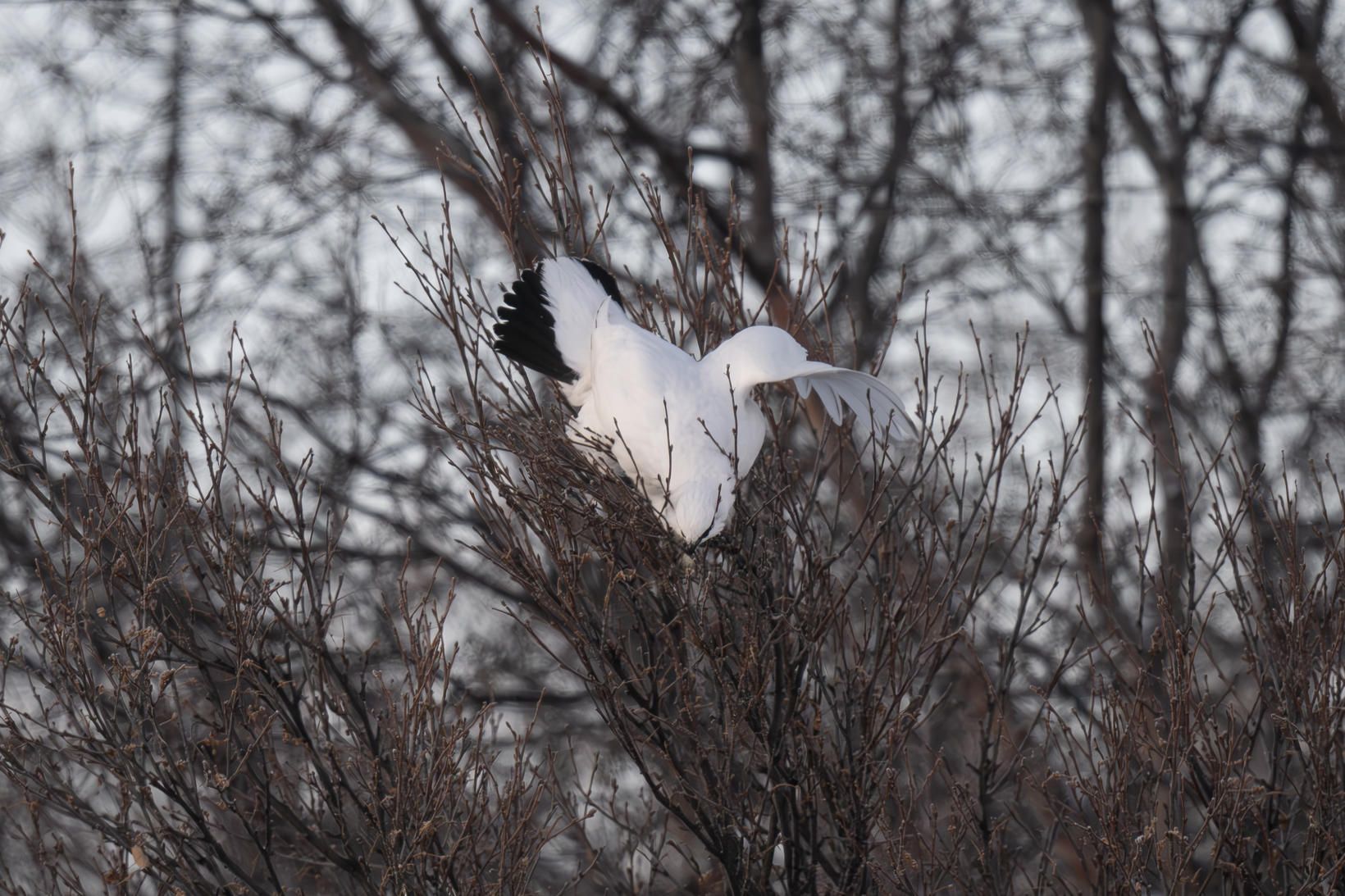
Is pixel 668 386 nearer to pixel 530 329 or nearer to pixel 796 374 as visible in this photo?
pixel 796 374

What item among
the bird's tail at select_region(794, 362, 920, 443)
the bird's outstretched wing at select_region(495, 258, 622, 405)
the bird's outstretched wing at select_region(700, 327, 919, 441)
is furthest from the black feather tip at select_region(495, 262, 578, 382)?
the bird's tail at select_region(794, 362, 920, 443)

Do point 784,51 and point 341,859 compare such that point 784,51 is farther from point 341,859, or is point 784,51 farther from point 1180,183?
point 341,859

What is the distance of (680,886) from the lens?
541 centimetres

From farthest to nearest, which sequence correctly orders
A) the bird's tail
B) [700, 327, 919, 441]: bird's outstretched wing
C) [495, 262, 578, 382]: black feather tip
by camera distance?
[495, 262, 578, 382]: black feather tip → the bird's tail → [700, 327, 919, 441]: bird's outstretched wing

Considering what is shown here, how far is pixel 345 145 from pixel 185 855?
8.15 meters

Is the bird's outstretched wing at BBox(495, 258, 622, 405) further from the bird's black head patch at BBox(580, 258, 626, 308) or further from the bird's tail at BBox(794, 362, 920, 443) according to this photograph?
the bird's tail at BBox(794, 362, 920, 443)

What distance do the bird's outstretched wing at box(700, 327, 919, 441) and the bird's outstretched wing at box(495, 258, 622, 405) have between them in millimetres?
361

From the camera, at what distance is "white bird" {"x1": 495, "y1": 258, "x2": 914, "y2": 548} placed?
12.0ft

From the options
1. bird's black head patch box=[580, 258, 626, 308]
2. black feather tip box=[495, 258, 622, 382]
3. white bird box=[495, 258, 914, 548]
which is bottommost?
white bird box=[495, 258, 914, 548]

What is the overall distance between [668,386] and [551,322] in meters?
0.43

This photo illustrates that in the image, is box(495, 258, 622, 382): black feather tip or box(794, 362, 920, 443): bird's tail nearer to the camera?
box(794, 362, 920, 443): bird's tail

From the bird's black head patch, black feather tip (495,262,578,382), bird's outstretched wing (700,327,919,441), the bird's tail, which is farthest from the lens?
the bird's black head patch

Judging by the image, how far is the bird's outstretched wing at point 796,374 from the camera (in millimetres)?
3627

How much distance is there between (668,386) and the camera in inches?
148
